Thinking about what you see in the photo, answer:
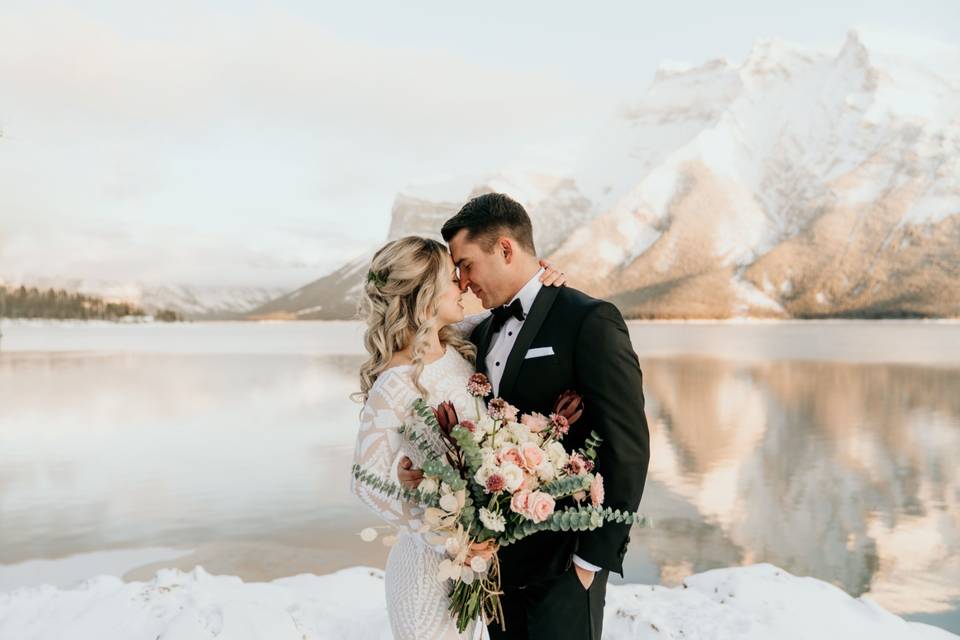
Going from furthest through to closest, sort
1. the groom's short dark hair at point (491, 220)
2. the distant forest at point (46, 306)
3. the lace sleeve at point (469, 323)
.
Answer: the distant forest at point (46, 306) → the lace sleeve at point (469, 323) → the groom's short dark hair at point (491, 220)

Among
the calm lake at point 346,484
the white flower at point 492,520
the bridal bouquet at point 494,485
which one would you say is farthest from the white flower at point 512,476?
the calm lake at point 346,484

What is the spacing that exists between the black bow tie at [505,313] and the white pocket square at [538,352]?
0.19m

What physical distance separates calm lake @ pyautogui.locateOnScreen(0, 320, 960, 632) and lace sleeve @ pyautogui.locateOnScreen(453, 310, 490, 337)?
5.61 m

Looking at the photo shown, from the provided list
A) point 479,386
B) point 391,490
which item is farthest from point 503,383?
point 391,490

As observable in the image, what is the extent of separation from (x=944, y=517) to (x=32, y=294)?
14416 cm

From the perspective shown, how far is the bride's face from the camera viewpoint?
3.36 meters

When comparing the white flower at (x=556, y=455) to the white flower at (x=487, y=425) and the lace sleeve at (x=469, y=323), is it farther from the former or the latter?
the lace sleeve at (x=469, y=323)

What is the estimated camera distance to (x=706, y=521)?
1103 centimetres

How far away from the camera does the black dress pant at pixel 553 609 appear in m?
3.05

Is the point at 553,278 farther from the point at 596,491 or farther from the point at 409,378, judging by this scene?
the point at 596,491

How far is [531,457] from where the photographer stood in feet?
8.52

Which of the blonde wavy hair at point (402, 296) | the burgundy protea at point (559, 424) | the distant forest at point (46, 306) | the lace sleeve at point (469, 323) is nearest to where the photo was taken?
the burgundy protea at point (559, 424)

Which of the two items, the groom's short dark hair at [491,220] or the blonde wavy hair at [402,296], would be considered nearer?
the groom's short dark hair at [491,220]

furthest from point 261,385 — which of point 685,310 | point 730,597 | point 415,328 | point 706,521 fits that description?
point 685,310
